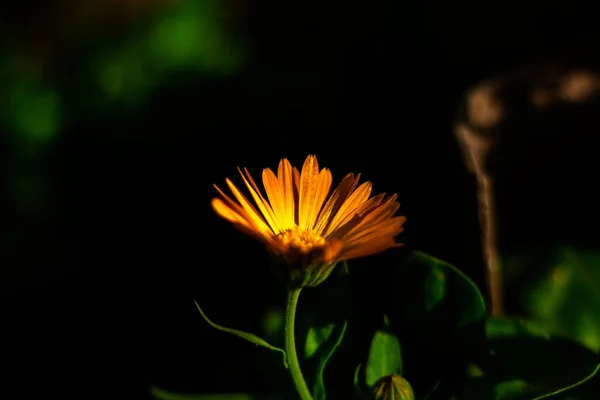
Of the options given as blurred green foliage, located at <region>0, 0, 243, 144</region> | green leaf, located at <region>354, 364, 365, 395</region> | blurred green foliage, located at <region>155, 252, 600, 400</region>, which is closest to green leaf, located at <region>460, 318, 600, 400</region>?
blurred green foliage, located at <region>155, 252, 600, 400</region>

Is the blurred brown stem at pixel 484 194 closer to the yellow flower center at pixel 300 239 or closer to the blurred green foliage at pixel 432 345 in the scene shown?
the blurred green foliage at pixel 432 345

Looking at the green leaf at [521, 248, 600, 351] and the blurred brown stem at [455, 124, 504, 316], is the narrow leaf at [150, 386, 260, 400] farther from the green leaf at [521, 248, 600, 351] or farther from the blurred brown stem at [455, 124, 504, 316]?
the green leaf at [521, 248, 600, 351]

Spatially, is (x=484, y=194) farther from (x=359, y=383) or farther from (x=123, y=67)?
(x=123, y=67)

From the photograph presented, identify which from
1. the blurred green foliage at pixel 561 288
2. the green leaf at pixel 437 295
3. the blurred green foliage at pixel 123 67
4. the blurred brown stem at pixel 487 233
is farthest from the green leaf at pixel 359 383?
the blurred green foliage at pixel 123 67

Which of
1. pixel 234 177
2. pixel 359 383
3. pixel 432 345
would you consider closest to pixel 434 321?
pixel 432 345

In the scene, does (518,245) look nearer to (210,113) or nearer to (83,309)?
(210,113)

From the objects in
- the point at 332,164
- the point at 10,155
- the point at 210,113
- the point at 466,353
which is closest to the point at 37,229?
the point at 10,155
